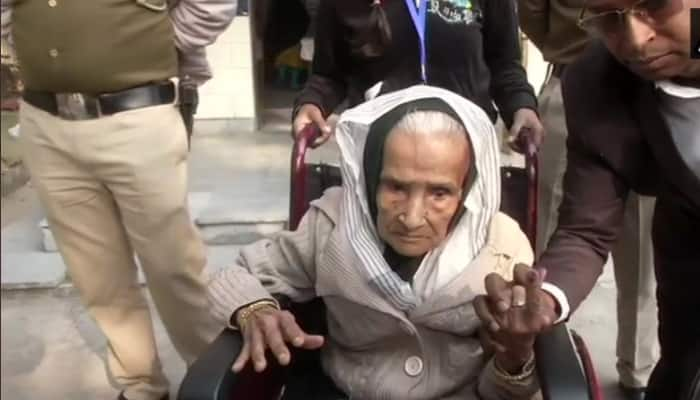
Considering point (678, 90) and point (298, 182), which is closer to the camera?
point (678, 90)

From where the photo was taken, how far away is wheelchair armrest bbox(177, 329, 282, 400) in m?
1.62

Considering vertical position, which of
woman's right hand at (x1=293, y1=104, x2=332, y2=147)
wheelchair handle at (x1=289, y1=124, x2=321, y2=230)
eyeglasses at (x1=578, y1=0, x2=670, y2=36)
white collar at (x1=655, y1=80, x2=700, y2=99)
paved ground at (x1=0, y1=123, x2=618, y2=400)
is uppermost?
eyeglasses at (x1=578, y1=0, x2=670, y2=36)

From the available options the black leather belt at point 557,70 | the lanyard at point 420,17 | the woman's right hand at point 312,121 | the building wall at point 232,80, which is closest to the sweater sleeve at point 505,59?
the lanyard at point 420,17

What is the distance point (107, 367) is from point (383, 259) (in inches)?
59.4

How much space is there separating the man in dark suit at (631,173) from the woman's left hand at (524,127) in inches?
13.3

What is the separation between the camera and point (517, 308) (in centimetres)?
152

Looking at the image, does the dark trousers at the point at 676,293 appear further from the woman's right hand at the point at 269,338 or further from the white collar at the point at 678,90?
the woman's right hand at the point at 269,338

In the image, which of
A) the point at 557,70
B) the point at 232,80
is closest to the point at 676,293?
the point at 557,70

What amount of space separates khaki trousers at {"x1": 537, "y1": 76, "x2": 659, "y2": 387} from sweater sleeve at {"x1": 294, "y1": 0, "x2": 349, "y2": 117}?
2.20 feet

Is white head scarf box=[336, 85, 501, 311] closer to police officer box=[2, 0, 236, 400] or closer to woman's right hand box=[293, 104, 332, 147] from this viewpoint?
woman's right hand box=[293, 104, 332, 147]

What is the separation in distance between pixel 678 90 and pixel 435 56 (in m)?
0.79

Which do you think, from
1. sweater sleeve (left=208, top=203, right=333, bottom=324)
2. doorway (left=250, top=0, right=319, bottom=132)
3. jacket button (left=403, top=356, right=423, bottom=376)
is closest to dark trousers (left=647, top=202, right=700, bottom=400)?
jacket button (left=403, top=356, right=423, bottom=376)

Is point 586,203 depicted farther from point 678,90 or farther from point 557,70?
point 557,70

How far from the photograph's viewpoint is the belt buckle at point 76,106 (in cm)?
240
